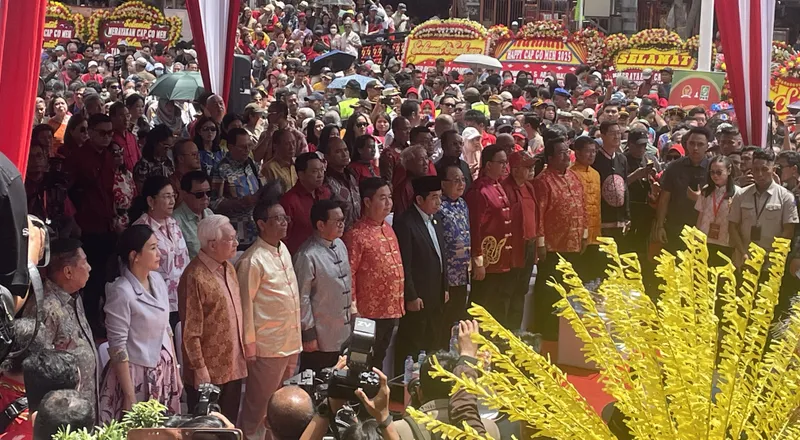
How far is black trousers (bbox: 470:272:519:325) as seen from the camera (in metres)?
7.50

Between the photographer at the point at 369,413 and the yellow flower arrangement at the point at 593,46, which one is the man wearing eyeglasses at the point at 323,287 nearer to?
the photographer at the point at 369,413

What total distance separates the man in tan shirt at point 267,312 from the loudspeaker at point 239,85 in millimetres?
5432

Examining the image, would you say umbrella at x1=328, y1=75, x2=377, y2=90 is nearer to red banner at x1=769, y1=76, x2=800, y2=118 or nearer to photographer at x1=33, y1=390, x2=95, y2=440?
red banner at x1=769, y1=76, x2=800, y2=118

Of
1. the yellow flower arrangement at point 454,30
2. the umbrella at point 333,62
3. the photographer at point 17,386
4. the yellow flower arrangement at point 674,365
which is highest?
the yellow flower arrangement at point 454,30

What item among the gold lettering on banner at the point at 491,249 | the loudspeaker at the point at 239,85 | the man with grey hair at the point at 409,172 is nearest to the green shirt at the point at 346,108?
the loudspeaker at the point at 239,85

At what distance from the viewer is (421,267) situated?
671 cm

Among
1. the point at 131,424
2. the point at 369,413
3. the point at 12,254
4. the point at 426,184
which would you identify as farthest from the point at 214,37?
the point at 131,424

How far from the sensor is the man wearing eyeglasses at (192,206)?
20.1 feet

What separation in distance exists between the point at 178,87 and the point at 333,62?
525 cm

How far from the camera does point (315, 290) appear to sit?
230 inches

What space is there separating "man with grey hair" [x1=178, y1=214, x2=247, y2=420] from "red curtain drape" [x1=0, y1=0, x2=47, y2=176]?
96 cm

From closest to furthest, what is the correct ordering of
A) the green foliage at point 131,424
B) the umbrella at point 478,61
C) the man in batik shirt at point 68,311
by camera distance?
the green foliage at point 131,424
the man in batik shirt at point 68,311
the umbrella at point 478,61

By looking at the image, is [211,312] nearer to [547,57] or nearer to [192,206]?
[192,206]

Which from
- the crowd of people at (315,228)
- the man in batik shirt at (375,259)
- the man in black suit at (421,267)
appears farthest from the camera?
the man in black suit at (421,267)
